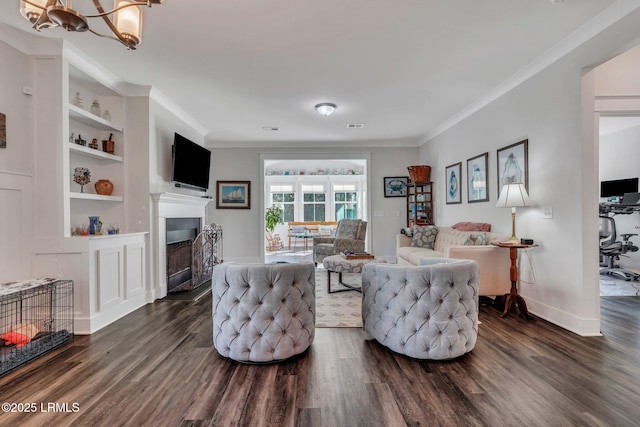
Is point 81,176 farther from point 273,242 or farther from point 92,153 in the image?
point 273,242

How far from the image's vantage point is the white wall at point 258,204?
674 cm

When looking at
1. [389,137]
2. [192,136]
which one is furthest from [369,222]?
Result: [192,136]

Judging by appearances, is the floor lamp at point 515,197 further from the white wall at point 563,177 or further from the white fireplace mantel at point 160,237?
the white fireplace mantel at point 160,237

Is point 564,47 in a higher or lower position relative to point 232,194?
higher

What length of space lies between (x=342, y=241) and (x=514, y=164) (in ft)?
Answer: 10.1

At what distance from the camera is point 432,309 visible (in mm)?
2213

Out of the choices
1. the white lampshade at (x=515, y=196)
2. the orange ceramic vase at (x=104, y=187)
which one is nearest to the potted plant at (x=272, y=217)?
the orange ceramic vase at (x=104, y=187)

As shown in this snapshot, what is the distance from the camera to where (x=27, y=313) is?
2670 mm

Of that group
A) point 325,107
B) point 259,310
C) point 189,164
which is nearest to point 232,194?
point 189,164

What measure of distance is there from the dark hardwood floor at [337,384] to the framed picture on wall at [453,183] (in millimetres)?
2732

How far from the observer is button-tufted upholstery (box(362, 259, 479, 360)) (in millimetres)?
2213

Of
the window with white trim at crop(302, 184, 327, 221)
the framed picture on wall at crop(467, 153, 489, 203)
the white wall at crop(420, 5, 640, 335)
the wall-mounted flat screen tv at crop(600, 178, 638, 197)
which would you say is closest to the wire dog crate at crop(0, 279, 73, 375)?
the white wall at crop(420, 5, 640, 335)

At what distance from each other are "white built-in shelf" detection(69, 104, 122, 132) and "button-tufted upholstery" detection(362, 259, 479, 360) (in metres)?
3.32

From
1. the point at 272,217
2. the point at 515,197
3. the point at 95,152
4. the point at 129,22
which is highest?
the point at 129,22
